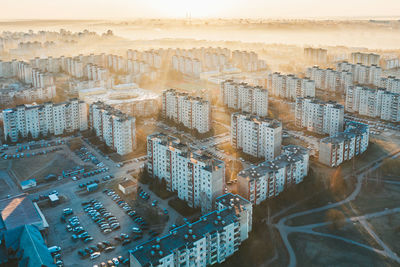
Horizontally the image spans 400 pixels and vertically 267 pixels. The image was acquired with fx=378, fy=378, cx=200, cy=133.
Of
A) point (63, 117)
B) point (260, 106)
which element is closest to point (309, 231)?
point (260, 106)

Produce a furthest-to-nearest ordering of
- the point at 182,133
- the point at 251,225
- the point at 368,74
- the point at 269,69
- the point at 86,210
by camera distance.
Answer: the point at 269,69 < the point at 368,74 < the point at 182,133 < the point at 86,210 < the point at 251,225

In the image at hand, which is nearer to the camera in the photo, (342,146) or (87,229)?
(87,229)

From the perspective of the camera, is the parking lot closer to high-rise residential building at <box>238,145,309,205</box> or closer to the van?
the van

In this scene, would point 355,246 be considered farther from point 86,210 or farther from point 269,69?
point 269,69

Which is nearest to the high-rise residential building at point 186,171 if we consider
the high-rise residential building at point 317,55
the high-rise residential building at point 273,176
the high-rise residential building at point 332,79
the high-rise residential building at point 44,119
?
the high-rise residential building at point 273,176

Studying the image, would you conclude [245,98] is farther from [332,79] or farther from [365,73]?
[365,73]

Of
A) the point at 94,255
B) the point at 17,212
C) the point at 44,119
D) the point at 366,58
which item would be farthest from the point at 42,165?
the point at 366,58
